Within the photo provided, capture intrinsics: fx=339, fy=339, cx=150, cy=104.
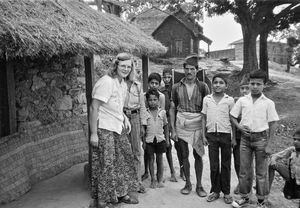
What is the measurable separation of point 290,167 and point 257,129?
1.92 ft

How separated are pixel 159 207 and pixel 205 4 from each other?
1256cm

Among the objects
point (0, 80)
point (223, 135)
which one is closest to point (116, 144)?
point (223, 135)

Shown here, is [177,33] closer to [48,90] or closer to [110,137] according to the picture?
[48,90]

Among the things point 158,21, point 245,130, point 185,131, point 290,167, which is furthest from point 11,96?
point 158,21

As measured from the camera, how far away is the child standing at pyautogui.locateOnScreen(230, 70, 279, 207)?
4121 millimetres

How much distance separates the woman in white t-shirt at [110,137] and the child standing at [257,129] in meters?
1.46

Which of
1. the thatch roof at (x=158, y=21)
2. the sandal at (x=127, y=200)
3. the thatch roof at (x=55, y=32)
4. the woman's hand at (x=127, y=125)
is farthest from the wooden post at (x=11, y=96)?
the thatch roof at (x=158, y=21)

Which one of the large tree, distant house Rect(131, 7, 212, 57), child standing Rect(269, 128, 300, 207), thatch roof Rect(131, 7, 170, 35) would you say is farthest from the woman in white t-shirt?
thatch roof Rect(131, 7, 170, 35)

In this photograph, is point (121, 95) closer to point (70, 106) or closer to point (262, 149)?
point (262, 149)

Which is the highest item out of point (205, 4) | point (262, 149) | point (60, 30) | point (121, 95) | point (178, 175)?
point (205, 4)

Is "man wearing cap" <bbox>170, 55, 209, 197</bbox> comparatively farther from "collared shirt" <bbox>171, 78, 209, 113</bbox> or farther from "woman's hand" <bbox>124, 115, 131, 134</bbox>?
"woman's hand" <bbox>124, 115, 131, 134</bbox>

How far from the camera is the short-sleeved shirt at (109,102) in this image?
4047mm

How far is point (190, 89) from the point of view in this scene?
4707 millimetres

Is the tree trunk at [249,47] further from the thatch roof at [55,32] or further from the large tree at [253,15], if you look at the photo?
the thatch roof at [55,32]
